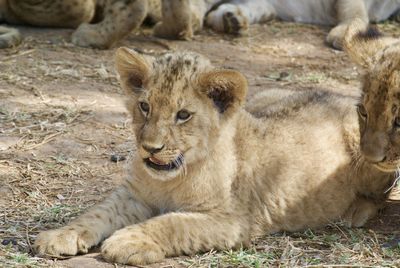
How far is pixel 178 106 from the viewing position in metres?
3.18

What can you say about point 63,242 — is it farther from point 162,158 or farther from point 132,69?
point 132,69

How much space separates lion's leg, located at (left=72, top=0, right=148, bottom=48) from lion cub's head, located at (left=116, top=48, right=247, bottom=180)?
2885 mm

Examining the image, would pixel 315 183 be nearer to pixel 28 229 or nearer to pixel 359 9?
pixel 28 229

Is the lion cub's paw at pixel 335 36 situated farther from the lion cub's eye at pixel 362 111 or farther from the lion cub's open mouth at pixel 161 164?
the lion cub's open mouth at pixel 161 164

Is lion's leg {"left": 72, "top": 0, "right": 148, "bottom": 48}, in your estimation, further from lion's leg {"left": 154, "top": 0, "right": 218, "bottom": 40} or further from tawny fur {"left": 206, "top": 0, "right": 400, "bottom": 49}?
tawny fur {"left": 206, "top": 0, "right": 400, "bottom": 49}

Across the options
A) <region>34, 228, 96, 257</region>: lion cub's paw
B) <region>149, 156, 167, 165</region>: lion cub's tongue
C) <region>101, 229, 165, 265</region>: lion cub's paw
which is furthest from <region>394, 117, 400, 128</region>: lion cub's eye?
<region>34, 228, 96, 257</region>: lion cub's paw

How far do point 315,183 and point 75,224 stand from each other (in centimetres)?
97

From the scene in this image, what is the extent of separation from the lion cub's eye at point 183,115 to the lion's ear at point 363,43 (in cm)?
80

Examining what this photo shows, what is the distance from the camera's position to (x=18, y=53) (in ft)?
19.8

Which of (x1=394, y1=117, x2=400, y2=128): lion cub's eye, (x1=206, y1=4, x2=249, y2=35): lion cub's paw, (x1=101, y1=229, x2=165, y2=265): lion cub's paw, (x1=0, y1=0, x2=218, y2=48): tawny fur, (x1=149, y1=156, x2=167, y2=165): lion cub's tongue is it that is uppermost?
(x1=394, y1=117, x2=400, y2=128): lion cub's eye

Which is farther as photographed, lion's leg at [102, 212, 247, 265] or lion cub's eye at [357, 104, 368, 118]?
lion cub's eye at [357, 104, 368, 118]

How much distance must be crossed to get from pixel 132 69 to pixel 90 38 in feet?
9.82

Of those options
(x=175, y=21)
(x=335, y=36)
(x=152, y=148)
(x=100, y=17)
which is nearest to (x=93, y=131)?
(x=152, y=148)

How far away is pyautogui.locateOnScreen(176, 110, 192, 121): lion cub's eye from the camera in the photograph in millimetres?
3188
